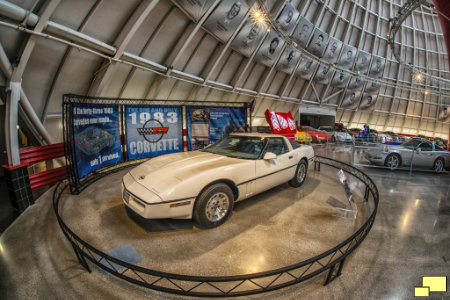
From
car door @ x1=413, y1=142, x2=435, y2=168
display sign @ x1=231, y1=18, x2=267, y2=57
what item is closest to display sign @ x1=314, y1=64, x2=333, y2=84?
display sign @ x1=231, y1=18, x2=267, y2=57

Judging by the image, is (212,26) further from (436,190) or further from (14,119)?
(436,190)

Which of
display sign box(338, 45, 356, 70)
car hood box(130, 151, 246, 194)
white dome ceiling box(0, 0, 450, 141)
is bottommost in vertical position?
car hood box(130, 151, 246, 194)

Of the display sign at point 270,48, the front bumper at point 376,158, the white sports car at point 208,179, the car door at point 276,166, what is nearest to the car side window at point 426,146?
the front bumper at point 376,158

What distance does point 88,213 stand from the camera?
3225 mm

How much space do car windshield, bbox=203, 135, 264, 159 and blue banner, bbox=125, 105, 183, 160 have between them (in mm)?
2826

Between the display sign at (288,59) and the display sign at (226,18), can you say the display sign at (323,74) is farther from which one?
the display sign at (226,18)

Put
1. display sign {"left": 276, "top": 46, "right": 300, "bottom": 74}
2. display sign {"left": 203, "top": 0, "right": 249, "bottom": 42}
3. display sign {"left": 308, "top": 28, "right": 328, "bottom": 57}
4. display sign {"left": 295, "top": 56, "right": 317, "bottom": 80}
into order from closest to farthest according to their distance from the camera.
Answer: display sign {"left": 203, "top": 0, "right": 249, "bottom": 42} < display sign {"left": 276, "top": 46, "right": 300, "bottom": 74} < display sign {"left": 308, "top": 28, "right": 328, "bottom": 57} < display sign {"left": 295, "top": 56, "right": 317, "bottom": 80}

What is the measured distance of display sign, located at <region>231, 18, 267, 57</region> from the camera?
32.4ft

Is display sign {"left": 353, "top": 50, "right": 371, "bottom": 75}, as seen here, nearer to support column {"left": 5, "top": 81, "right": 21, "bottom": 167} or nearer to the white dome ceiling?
the white dome ceiling

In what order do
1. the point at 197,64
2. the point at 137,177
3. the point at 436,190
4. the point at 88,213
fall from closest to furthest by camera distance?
1. the point at 137,177
2. the point at 88,213
3. the point at 436,190
4. the point at 197,64

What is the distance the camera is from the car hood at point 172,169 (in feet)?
8.41

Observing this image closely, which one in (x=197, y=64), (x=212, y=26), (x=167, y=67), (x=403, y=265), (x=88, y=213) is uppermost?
(x=212, y=26)

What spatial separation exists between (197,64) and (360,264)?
1030cm

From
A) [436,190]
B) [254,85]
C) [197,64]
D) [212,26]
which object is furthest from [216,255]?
[254,85]
